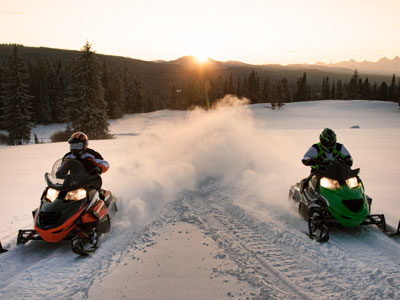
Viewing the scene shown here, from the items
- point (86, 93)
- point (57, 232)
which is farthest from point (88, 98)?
point (57, 232)

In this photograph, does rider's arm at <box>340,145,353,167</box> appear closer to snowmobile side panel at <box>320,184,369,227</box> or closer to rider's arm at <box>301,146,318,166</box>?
rider's arm at <box>301,146,318,166</box>

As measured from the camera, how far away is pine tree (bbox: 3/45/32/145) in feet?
146

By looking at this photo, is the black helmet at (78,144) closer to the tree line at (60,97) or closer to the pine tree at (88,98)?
the tree line at (60,97)

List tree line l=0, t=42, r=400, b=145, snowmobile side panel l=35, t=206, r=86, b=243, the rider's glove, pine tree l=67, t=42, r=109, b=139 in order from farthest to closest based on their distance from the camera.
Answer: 1. tree line l=0, t=42, r=400, b=145
2. pine tree l=67, t=42, r=109, b=139
3. the rider's glove
4. snowmobile side panel l=35, t=206, r=86, b=243

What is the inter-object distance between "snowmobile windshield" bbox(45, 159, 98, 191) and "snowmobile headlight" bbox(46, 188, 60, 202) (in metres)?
0.09

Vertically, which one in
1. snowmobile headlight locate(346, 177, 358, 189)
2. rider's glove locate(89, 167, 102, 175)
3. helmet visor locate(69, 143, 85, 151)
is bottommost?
snowmobile headlight locate(346, 177, 358, 189)

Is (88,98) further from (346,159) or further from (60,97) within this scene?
(346,159)

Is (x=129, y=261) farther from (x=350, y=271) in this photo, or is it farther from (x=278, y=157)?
(x=278, y=157)

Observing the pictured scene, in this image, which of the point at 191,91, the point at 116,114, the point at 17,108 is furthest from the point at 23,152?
the point at 191,91

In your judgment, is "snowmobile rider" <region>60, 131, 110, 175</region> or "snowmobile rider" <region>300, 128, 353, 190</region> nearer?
"snowmobile rider" <region>60, 131, 110, 175</region>

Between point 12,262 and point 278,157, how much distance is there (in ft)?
39.1

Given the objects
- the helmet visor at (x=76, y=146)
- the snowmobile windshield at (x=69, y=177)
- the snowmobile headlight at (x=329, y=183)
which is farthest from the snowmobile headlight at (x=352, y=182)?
the helmet visor at (x=76, y=146)

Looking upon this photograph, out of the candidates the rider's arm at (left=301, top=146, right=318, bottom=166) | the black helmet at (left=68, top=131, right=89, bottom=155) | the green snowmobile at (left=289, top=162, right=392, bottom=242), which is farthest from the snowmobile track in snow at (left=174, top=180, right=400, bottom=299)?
the black helmet at (left=68, top=131, right=89, bottom=155)

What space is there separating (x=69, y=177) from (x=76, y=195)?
39cm
